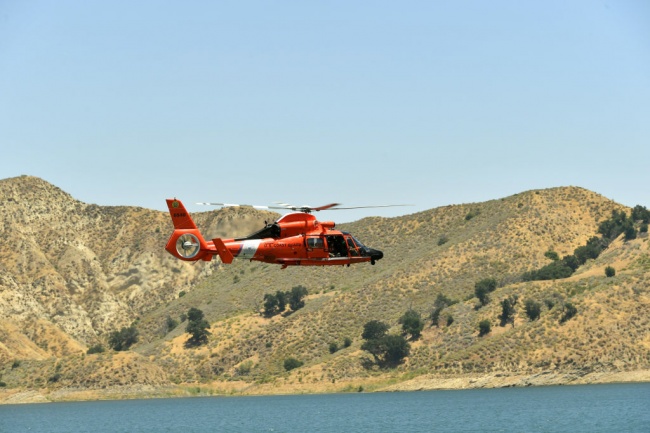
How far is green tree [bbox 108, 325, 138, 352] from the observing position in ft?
604

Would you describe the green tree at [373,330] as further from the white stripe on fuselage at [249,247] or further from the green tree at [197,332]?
the white stripe on fuselage at [249,247]

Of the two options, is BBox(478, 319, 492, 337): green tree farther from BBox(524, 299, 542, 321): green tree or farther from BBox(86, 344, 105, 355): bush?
BBox(86, 344, 105, 355): bush

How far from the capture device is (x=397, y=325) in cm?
15200

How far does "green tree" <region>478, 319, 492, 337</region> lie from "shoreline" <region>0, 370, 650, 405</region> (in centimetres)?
1010

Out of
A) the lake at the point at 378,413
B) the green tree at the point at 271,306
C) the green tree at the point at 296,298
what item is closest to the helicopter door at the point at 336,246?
the lake at the point at 378,413

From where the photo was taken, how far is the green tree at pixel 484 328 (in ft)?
462

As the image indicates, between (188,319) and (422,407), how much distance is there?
83545 millimetres

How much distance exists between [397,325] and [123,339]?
60639mm

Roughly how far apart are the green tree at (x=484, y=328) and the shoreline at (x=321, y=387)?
1010 centimetres

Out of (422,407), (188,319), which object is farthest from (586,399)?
(188,319)

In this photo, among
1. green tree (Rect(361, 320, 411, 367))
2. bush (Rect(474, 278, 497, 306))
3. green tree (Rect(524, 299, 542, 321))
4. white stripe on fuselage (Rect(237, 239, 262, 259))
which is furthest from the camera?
bush (Rect(474, 278, 497, 306))

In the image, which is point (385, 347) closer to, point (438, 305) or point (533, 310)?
point (438, 305)

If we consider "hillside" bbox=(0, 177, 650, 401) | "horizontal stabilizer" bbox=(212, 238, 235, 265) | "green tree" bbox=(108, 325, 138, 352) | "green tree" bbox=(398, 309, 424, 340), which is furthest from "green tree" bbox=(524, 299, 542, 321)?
"horizontal stabilizer" bbox=(212, 238, 235, 265)

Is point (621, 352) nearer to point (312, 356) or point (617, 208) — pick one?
point (312, 356)
